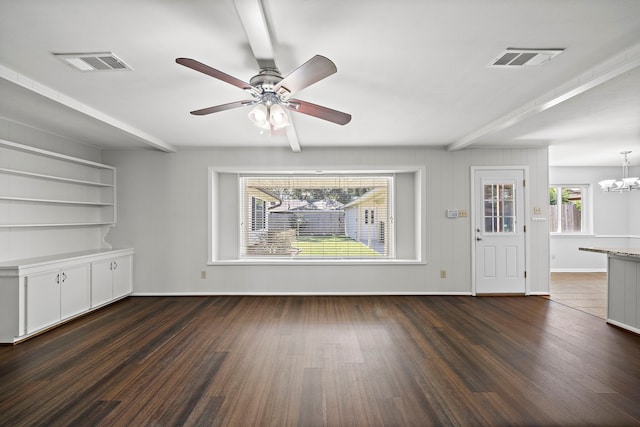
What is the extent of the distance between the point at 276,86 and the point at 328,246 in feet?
11.7

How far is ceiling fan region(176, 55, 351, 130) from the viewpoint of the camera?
1.77 m

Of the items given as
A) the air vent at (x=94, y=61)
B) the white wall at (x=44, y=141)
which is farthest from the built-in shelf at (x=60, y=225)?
the air vent at (x=94, y=61)

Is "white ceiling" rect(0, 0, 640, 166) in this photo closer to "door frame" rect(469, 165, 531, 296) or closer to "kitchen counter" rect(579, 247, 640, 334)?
"door frame" rect(469, 165, 531, 296)

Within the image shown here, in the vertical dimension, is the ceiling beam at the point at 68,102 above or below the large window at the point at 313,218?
above

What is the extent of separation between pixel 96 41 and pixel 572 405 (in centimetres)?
397

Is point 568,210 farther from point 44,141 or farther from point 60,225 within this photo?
point 44,141

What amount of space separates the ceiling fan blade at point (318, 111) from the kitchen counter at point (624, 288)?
340 cm

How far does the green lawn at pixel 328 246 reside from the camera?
530 cm

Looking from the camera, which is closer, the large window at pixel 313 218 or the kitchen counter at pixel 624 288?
the kitchen counter at pixel 624 288

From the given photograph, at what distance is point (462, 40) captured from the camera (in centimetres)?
202

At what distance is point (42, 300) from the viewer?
11.1 feet

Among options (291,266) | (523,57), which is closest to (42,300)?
(291,266)

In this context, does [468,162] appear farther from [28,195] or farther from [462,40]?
[28,195]

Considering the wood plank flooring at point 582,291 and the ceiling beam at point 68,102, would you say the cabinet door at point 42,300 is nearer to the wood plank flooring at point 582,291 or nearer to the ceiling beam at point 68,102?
the ceiling beam at point 68,102
